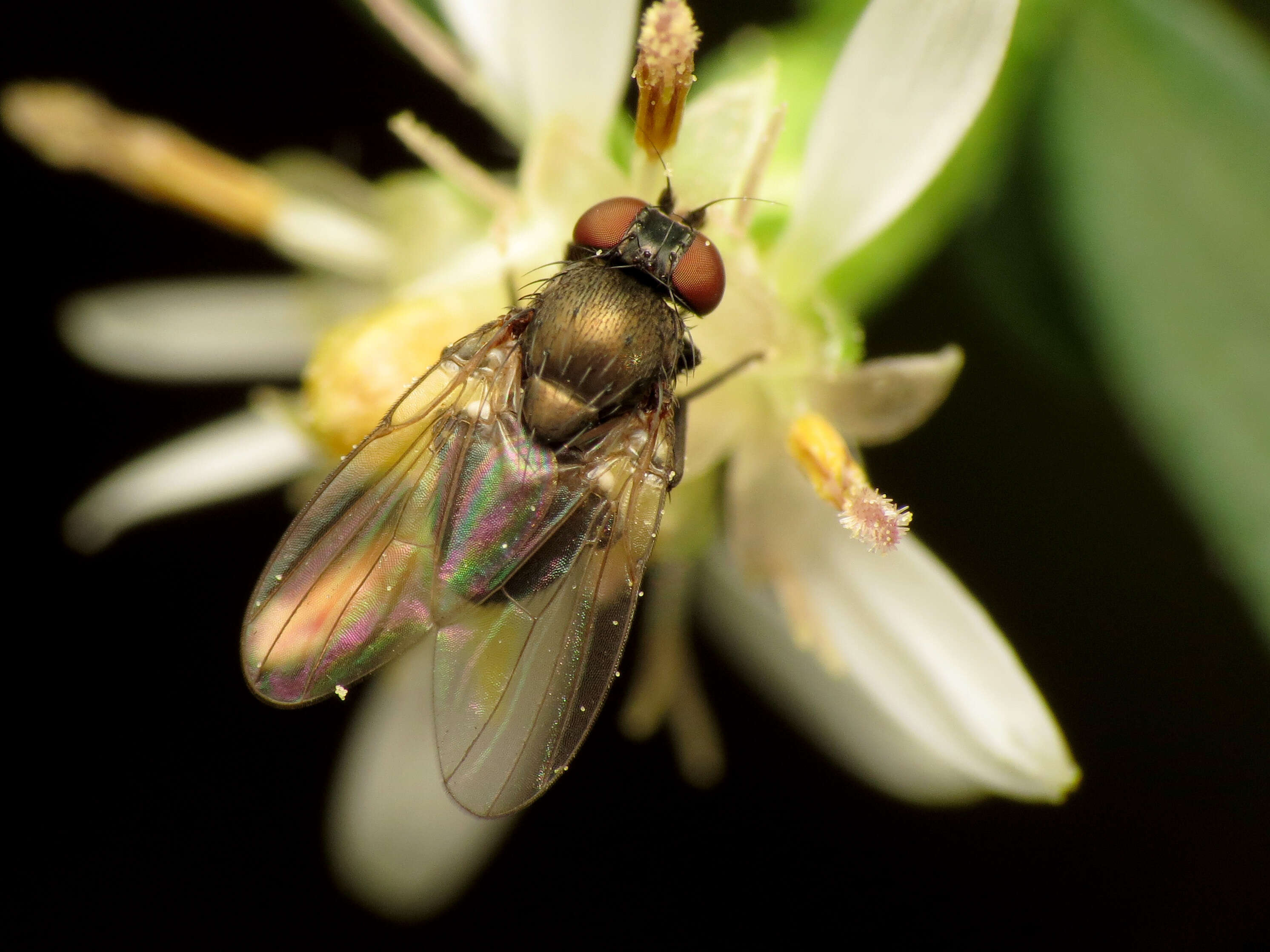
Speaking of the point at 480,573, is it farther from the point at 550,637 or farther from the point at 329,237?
the point at 329,237

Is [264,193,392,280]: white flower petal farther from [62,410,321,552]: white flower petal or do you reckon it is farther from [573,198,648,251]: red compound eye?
[573,198,648,251]: red compound eye

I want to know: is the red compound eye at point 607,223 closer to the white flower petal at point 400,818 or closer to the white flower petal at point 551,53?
the white flower petal at point 551,53

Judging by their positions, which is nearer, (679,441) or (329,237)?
(679,441)

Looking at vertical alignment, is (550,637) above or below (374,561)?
below

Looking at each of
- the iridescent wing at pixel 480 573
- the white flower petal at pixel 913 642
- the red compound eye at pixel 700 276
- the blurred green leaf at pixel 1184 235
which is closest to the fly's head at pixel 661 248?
the red compound eye at pixel 700 276

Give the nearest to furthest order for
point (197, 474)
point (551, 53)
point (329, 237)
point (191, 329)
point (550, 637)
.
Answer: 1. point (550, 637)
2. point (551, 53)
3. point (329, 237)
4. point (197, 474)
5. point (191, 329)

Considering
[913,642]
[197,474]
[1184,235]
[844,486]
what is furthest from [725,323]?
[197,474]

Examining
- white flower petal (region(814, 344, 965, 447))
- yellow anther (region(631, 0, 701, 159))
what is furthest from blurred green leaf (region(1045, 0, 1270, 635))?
yellow anther (region(631, 0, 701, 159))
